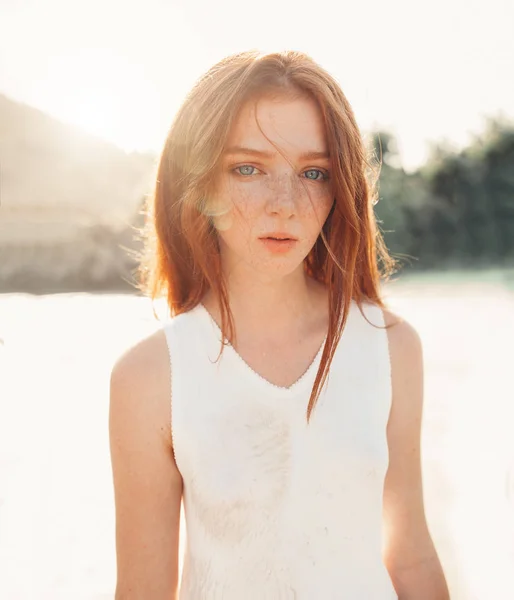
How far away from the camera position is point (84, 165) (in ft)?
37.9

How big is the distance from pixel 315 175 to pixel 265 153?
0.13 meters

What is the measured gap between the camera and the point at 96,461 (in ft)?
12.7

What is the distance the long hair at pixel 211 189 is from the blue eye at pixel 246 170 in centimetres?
4

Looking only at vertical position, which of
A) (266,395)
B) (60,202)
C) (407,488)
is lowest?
(407,488)

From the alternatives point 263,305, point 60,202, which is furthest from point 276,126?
point 60,202

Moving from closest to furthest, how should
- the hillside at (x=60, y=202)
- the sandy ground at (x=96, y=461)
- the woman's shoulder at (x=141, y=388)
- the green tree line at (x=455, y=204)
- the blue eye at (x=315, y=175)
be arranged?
1. the woman's shoulder at (x=141, y=388)
2. the blue eye at (x=315, y=175)
3. the sandy ground at (x=96, y=461)
4. the hillside at (x=60, y=202)
5. the green tree line at (x=455, y=204)

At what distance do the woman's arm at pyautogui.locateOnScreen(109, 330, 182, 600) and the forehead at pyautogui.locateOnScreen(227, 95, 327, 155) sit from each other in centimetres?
41

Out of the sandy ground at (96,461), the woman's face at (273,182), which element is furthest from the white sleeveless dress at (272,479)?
the sandy ground at (96,461)

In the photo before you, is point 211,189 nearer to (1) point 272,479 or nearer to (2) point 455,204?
(1) point 272,479

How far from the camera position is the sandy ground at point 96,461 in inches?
109

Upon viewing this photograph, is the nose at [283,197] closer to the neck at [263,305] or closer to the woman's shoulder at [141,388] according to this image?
the neck at [263,305]

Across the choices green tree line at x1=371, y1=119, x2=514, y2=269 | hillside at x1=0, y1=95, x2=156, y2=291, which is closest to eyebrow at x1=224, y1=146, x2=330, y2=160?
hillside at x1=0, y1=95, x2=156, y2=291

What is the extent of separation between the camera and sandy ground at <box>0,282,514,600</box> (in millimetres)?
2766

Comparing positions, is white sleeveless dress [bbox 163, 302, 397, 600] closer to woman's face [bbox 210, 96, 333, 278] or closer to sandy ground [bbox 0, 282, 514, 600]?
woman's face [bbox 210, 96, 333, 278]
